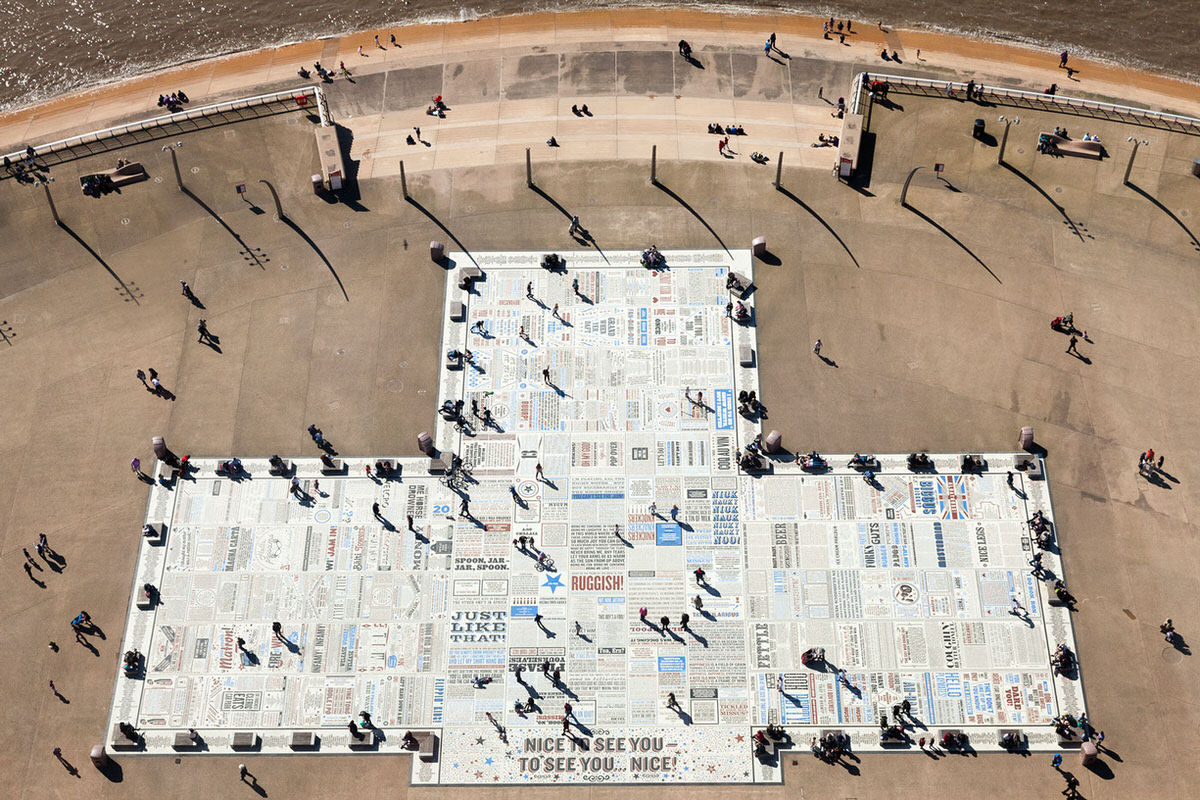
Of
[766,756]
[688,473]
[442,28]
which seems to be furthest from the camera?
[442,28]

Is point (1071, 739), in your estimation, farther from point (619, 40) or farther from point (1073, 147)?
point (619, 40)

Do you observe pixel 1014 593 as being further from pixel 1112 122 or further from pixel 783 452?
pixel 1112 122

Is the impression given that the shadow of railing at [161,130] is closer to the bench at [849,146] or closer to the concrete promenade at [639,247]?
the concrete promenade at [639,247]

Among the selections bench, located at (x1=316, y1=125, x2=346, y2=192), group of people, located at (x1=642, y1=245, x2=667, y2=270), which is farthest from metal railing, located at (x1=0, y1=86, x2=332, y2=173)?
group of people, located at (x1=642, y1=245, x2=667, y2=270)

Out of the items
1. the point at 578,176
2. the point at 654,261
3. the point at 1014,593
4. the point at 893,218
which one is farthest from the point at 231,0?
the point at 1014,593

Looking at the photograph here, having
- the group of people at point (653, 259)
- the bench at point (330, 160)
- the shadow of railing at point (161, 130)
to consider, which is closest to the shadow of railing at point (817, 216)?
the group of people at point (653, 259)

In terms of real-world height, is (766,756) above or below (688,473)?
below

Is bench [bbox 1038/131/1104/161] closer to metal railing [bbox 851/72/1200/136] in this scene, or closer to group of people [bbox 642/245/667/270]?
metal railing [bbox 851/72/1200/136]
